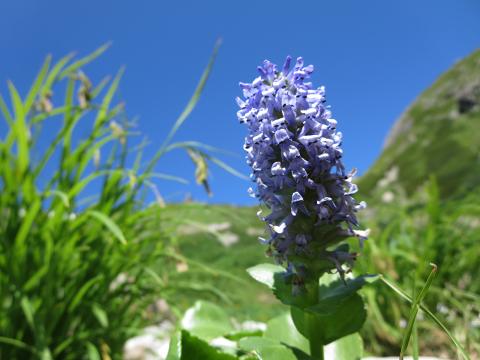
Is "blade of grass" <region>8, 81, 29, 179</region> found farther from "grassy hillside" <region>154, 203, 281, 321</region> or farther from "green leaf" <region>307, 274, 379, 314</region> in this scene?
"green leaf" <region>307, 274, 379, 314</region>

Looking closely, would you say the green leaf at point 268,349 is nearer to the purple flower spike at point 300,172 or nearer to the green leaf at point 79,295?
the purple flower spike at point 300,172

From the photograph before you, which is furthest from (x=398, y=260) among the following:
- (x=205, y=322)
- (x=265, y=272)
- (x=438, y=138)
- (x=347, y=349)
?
(x=438, y=138)

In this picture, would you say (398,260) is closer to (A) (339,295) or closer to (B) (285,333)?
(B) (285,333)

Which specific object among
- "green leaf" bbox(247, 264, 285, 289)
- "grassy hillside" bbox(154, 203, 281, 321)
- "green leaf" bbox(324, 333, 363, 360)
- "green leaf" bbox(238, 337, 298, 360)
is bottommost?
"green leaf" bbox(238, 337, 298, 360)

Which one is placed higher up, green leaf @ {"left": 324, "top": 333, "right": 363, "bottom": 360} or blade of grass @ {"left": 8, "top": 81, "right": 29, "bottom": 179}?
blade of grass @ {"left": 8, "top": 81, "right": 29, "bottom": 179}

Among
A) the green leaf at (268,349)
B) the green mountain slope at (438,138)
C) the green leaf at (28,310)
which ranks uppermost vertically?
the green mountain slope at (438,138)

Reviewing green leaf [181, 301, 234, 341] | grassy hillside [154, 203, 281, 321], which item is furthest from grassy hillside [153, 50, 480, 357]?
green leaf [181, 301, 234, 341]

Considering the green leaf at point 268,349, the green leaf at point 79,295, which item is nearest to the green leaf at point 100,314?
the green leaf at point 79,295
